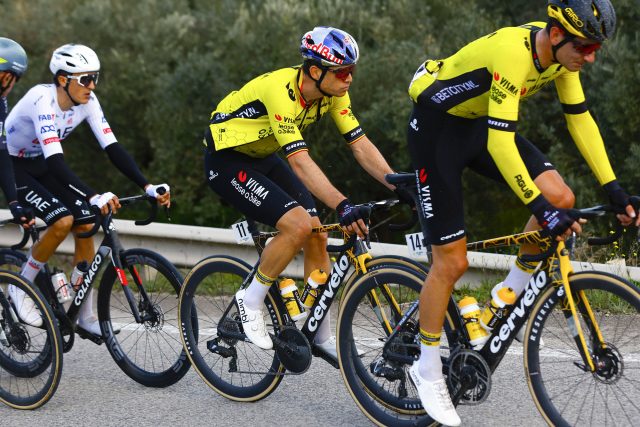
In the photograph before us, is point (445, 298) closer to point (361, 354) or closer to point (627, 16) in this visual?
point (361, 354)

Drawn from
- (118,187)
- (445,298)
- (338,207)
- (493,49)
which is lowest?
(118,187)

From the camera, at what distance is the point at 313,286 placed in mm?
6348

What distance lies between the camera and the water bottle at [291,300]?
6.41m

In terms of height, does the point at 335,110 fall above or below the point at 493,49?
below

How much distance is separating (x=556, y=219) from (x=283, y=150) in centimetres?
181

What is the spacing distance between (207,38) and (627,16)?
4960 mm

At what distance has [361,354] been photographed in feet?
19.6

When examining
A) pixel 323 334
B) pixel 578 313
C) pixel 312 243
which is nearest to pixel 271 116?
pixel 312 243

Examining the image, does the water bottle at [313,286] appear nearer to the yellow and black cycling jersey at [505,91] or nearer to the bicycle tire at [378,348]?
the bicycle tire at [378,348]

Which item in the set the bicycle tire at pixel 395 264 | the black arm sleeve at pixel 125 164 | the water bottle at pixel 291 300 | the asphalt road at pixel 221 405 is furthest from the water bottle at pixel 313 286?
the black arm sleeve at pixel 125 164

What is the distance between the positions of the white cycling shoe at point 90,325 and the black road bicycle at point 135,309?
0.13 feet

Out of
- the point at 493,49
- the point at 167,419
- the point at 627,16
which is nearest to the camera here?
the point at 493,49

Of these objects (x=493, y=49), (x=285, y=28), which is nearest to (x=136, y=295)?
(x=493, y=49)

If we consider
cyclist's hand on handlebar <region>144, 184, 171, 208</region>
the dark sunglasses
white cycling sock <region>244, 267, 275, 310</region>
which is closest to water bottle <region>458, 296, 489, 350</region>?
white cycling sock <region>244, 267, 275, 310</region>
